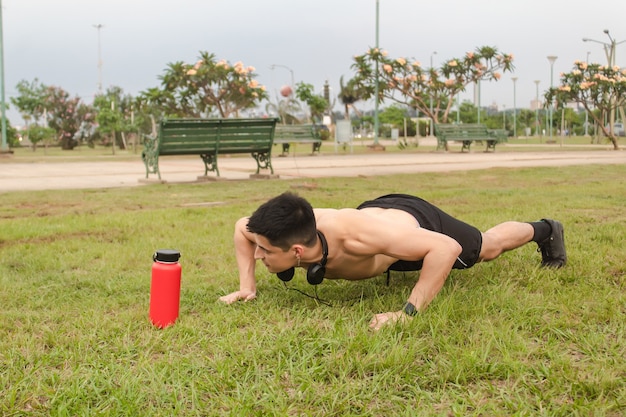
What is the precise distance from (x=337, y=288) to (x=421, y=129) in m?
65.5

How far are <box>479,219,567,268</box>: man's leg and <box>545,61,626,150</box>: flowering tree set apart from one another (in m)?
26.3

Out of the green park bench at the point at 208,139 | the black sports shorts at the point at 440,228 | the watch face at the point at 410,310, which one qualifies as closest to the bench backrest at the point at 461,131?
the green park bench at the point at 208,139

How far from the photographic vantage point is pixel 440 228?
11.8 feet

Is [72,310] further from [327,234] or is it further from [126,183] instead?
[126,183]

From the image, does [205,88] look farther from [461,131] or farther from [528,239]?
[528,239]

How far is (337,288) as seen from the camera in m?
3.86

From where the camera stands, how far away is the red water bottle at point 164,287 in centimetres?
310

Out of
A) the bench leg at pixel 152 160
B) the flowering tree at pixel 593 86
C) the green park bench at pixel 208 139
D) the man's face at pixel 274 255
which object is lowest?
the man's face at pixel 274 255

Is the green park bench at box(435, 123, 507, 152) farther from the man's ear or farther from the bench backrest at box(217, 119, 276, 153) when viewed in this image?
the man's ear

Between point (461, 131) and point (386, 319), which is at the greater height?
point (461, 131)

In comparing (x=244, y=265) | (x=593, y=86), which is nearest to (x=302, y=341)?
Result: (x=244, y=265)

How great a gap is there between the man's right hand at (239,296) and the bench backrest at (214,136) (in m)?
7.53

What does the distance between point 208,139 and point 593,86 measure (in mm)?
21836

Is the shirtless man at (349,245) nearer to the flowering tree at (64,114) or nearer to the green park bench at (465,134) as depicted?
the green park bench at (465,134)
